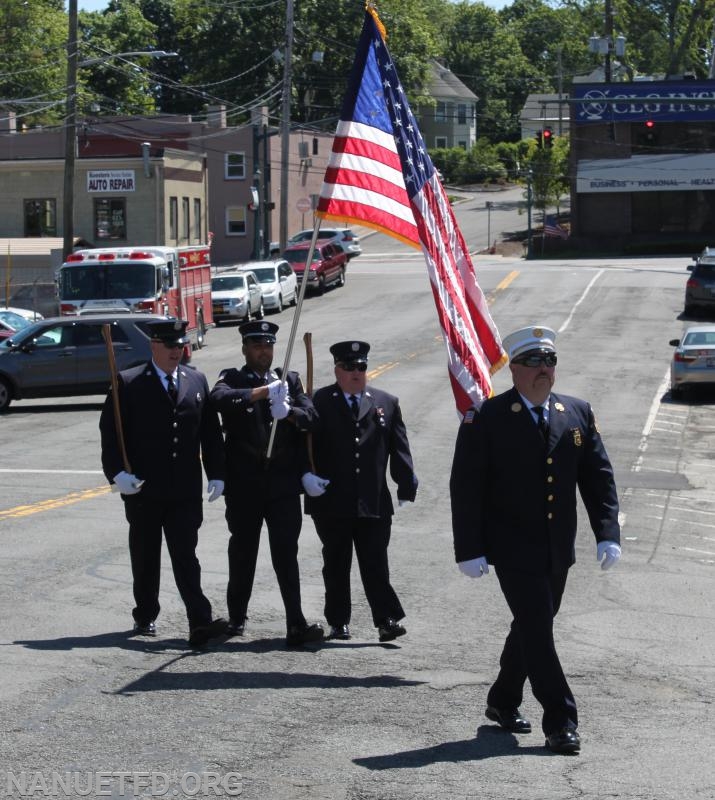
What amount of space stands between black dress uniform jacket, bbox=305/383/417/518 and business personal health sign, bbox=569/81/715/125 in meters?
60.8

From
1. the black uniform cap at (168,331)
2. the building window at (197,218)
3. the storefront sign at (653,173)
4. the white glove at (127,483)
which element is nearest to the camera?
the white glove at (127,483)

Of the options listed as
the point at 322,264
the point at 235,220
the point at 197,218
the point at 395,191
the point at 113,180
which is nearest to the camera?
the point at 395,191

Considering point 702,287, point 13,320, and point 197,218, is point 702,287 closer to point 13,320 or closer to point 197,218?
point 13,320

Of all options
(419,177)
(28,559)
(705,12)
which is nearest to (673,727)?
(419,177)

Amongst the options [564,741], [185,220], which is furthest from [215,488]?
[185,220]

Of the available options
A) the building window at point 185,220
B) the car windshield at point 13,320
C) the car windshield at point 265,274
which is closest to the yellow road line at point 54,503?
the car windshield at point 13,320

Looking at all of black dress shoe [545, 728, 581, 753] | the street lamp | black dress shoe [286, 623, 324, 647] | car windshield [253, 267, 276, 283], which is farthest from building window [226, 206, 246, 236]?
black dress shoe [545, 728, 581, 753]

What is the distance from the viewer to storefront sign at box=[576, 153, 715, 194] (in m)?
68.9

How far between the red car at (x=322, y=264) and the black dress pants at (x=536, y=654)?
42105mm

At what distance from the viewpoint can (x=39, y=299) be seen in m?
45.6

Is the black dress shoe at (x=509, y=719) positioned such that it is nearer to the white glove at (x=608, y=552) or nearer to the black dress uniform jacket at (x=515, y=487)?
the black dress uniform jacket at (x=515, y=487)

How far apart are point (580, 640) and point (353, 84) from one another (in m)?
4.10

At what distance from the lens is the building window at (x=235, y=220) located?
71.9 metres

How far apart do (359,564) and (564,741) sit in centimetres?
267
